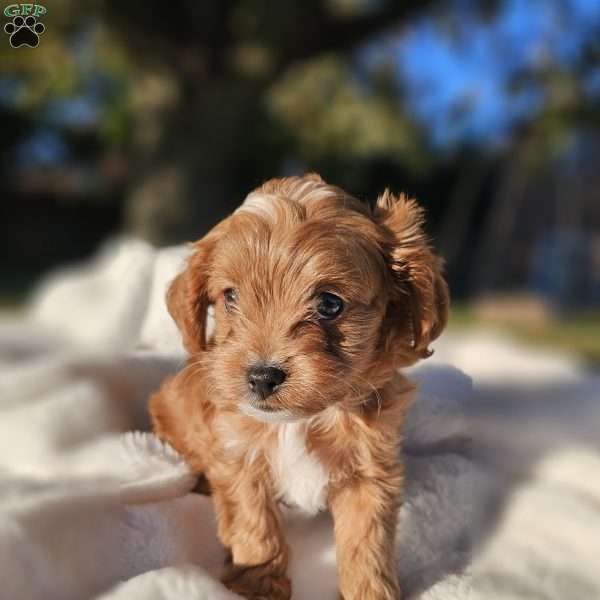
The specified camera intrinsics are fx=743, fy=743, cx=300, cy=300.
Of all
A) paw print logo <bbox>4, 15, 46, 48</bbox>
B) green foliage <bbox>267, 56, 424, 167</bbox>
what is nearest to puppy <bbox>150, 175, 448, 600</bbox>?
paw print logo <bbox>4, 15, 46, 48</bbox>

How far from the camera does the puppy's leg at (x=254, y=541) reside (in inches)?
51.4

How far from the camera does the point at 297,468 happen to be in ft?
4.33

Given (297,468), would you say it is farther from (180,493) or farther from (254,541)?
(180,493)

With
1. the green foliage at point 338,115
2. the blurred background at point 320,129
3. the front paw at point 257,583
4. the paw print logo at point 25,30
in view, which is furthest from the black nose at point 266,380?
the green foliage at point 338,115

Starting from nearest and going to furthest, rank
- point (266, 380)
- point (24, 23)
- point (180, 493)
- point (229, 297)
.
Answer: point (266, 380)
point (229, 297)
point (180, 493)
point (24, 23)

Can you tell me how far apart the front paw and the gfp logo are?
1513 mm

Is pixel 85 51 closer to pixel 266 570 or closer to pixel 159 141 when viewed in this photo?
pixel 159 141

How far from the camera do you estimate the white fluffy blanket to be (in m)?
1.33

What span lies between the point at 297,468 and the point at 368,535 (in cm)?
17

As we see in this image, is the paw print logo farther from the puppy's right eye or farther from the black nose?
the black nose

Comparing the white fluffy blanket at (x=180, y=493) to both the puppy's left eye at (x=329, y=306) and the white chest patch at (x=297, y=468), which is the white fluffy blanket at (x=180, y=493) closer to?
the white chest patch at (x=297, y=468)

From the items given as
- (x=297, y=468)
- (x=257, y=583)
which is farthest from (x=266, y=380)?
(x=257, y=583)

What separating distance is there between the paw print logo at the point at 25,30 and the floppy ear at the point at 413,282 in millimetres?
1274

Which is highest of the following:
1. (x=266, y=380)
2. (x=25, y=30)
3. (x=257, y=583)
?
(x=25, y=30)
